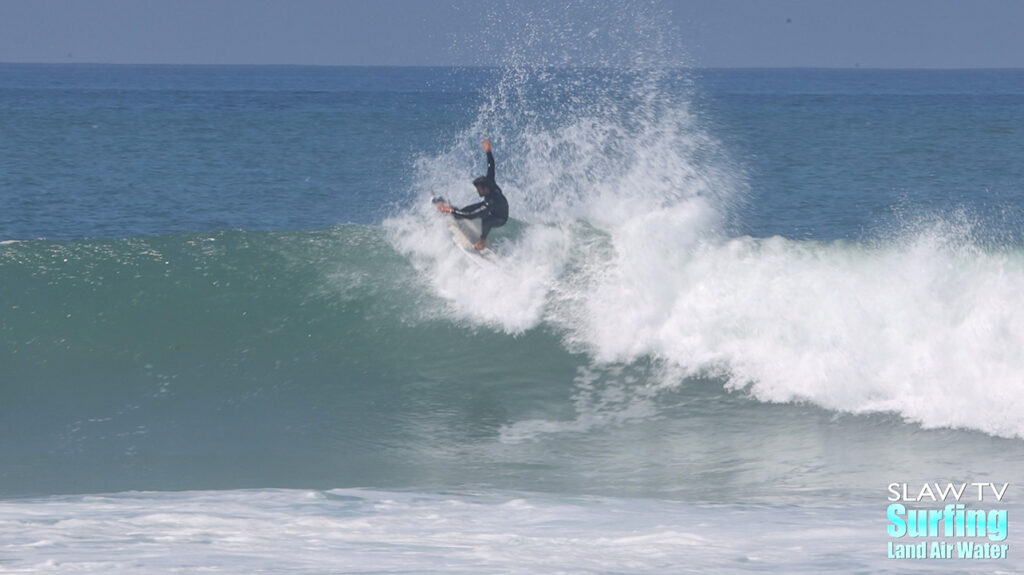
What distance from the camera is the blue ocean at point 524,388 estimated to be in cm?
622

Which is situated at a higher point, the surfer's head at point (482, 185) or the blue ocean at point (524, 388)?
the surfer's head at point (482, 185)

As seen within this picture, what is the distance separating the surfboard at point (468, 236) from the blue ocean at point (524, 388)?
17cm

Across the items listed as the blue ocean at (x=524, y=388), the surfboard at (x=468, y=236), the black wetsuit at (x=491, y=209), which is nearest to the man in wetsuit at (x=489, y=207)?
the black wetsuit at (x=491, y=209)

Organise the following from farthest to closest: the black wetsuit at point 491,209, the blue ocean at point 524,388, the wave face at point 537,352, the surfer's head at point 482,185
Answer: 1. the black wetsuit at point 491,209
2. the surfer's head at point 482,185
3. the wave face at point 537,352
4. the blue ocean at point 524,388

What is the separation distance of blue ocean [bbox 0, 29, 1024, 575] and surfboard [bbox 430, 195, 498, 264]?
6.7 inches

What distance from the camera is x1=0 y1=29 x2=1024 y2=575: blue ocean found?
245 inches

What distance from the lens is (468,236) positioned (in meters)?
11.9

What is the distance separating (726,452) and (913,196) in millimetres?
18448

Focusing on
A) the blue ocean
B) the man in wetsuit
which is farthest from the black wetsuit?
the blue ocean

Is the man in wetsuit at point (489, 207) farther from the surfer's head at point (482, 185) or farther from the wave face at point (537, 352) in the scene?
the wave face at point (537, 352)

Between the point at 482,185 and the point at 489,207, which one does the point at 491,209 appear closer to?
the point at 489,207

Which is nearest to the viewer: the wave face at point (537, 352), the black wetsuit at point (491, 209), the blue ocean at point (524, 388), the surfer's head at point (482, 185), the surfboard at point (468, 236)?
the blue ocean at point (524, 388)

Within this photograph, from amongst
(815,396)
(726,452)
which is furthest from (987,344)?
(726,452)

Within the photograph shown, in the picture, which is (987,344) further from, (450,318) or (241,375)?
(241,375)
